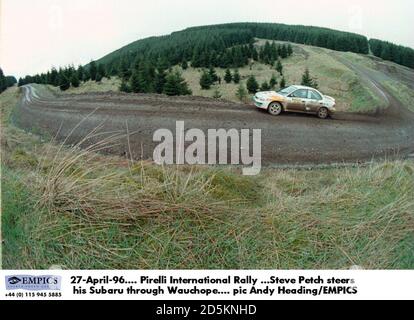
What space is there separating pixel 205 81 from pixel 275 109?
21.9 inches

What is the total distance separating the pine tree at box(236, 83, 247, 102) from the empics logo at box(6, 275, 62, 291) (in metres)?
1.78

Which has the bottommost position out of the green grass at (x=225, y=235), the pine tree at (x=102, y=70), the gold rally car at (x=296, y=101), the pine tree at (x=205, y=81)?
the green grass at (x=225, y=235)

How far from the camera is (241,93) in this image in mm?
3711

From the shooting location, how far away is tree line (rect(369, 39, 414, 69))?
3.55 m

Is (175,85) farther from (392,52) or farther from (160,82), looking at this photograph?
(392,52)

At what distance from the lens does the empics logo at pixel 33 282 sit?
3160 millimetres

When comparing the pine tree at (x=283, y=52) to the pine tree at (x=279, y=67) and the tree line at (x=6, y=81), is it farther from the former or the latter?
the tree line at (x=6, y=81)

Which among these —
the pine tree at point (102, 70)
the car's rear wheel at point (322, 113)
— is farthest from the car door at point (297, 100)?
the pine tree at point (102, 70)

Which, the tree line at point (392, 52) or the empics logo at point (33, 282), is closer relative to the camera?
the empics logo at point (33, 282)

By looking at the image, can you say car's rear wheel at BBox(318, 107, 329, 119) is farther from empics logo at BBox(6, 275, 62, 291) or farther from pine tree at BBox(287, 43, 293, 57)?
empics logo at BBox(6, 275, 62, 291)

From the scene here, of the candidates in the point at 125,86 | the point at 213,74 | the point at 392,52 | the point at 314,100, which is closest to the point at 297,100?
the point at 314,100
